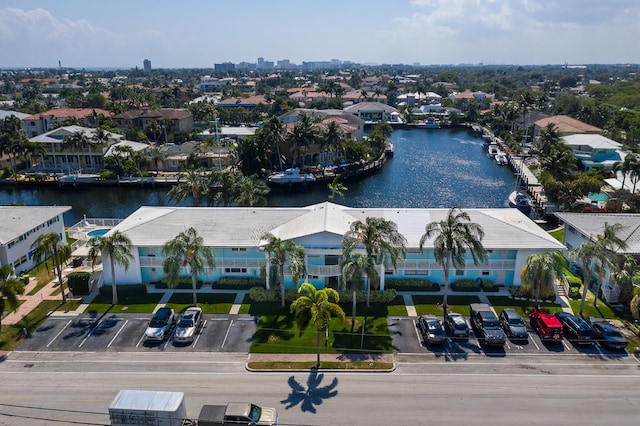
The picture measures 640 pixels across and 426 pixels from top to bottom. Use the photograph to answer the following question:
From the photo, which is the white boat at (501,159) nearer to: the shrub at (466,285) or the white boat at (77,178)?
the shrub at (466,285)

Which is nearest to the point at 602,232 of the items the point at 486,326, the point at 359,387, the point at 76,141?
the point at 486,326

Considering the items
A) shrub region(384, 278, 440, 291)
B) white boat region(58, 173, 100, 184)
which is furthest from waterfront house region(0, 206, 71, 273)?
white boat region(58, 173, 100, 184)

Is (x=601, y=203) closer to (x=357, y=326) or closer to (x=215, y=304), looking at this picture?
(x=357, y=326)

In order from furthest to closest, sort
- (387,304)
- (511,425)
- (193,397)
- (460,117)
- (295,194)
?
(460,117) < (295,194) < (387,304) < (193,397) < (511,425)

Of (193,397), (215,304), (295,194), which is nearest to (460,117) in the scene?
(295,194)

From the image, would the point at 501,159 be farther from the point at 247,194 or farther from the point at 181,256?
the point at 181,256

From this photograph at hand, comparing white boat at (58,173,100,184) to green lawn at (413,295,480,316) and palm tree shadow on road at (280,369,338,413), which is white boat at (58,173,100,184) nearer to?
green lawn at (413,295,480,316)

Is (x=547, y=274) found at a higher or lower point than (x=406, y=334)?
higher
